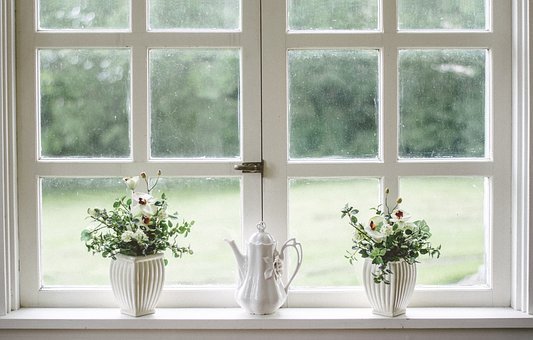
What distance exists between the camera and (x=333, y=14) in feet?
7.33

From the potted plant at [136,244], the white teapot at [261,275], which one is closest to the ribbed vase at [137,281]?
the potted plant at [136,244]

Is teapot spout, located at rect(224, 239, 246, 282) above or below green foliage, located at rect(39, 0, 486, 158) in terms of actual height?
below

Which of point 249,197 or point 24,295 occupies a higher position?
point 249,197

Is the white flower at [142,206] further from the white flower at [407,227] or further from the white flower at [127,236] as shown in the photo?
the white flower at [407,227]

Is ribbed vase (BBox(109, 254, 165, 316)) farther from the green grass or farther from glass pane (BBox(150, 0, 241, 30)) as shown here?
glass pane (BBox(150, 0, 241, 30))

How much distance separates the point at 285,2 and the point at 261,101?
0.35 metres

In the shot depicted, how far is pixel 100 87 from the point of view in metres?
2.24

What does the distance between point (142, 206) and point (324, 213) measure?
0.62 m

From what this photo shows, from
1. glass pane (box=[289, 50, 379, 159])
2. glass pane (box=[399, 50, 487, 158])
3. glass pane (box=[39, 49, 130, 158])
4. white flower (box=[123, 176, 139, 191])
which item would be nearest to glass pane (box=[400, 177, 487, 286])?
glass pane (box=[399, 50, 487, 158])

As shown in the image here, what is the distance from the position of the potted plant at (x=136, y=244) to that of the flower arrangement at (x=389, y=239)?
0.56 m

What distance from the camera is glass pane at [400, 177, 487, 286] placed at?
223 cm

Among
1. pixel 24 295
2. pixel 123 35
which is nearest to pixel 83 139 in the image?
pixel 123 35

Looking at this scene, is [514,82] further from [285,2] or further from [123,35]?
[123,35]

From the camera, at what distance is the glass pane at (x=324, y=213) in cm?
223
